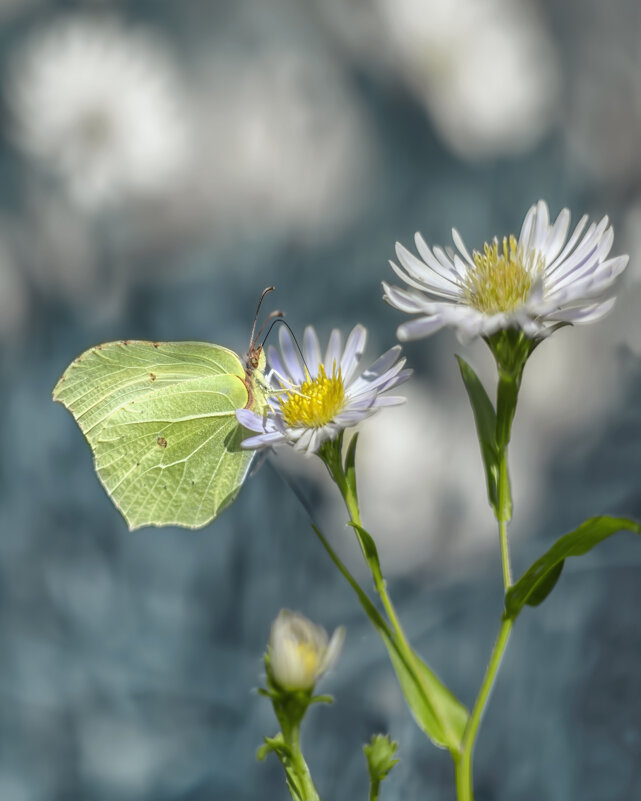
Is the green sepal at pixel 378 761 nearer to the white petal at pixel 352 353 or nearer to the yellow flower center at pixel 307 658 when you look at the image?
the yellow flower center at pixel 307 658

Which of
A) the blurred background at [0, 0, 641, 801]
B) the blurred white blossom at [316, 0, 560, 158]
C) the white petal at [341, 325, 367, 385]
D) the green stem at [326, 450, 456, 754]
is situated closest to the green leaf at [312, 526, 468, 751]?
the green stem at [326, 450, 456, 754]

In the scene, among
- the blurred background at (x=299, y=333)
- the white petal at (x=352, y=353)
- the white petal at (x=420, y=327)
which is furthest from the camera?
the blurred background at (x=299, y=333)

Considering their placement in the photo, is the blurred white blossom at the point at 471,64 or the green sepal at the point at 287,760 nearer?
the green sepal at the point at 287,760

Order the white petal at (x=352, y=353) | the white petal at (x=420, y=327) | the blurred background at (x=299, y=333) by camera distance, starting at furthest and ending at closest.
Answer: the blurred background at (x=299, y=333), the white petal at (x=352, y=353), the white petal at (x=420, y=327)

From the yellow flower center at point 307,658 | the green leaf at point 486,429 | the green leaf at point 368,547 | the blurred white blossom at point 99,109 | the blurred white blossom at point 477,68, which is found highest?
the blurred white blossom at point 99,109

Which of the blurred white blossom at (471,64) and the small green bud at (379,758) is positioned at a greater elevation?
the blurred white blossom at (471,64)

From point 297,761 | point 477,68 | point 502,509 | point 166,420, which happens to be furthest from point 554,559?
point 477,68

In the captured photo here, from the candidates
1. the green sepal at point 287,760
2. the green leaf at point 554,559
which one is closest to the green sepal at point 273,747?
the green sepal at point 287,760
